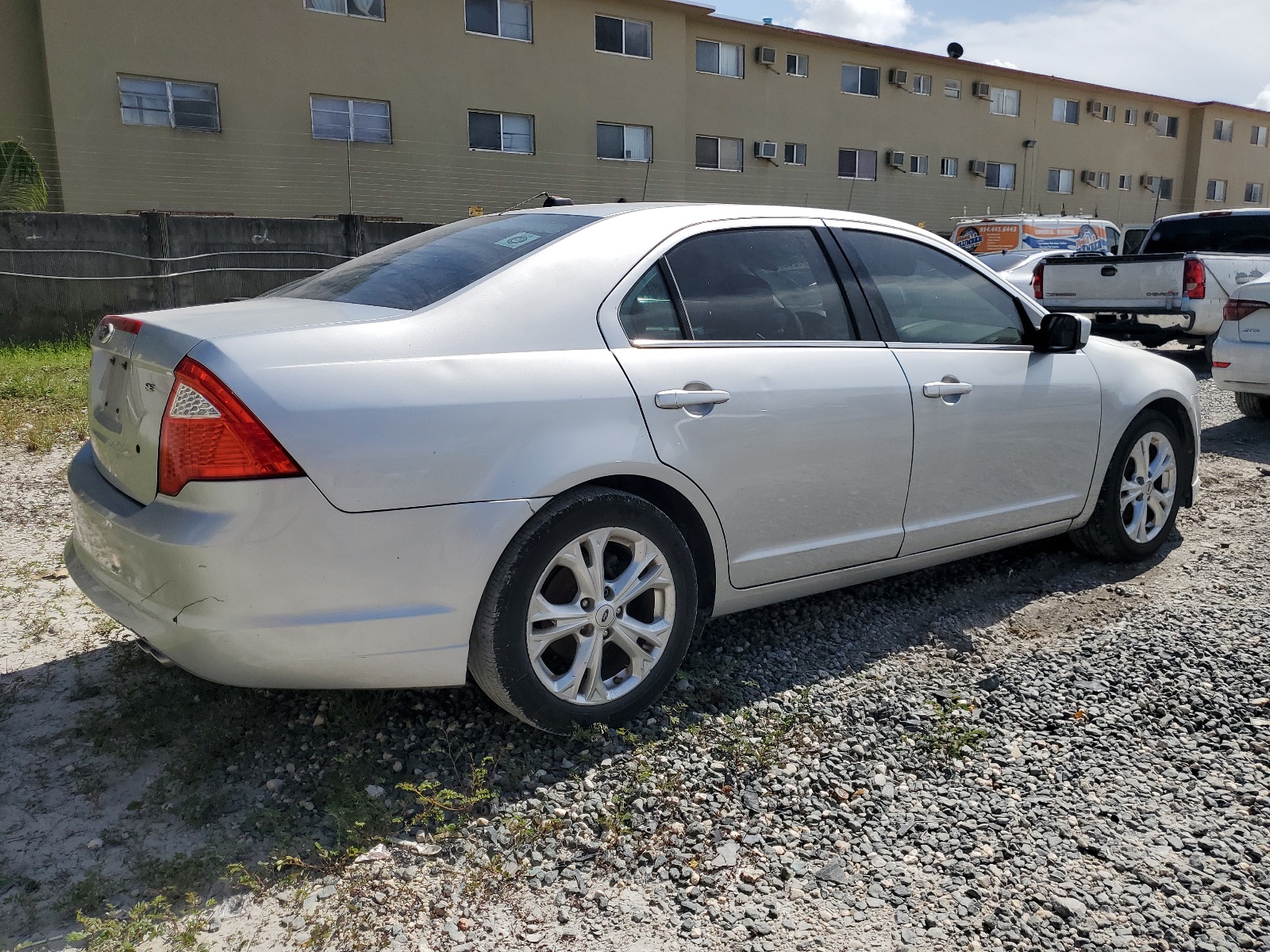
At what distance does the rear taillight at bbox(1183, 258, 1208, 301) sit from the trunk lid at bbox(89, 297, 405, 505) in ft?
34.5

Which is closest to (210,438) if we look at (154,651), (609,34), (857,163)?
(154,651)

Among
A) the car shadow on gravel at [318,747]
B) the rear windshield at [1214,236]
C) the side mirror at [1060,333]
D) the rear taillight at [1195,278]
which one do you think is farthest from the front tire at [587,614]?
the rear windshield at [1214,236]

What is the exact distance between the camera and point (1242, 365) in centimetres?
790

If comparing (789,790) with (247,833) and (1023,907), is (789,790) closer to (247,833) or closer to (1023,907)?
(1023,907)

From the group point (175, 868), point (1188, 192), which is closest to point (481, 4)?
point (175, 868)

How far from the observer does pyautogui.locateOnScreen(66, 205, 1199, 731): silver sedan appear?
2.60 m

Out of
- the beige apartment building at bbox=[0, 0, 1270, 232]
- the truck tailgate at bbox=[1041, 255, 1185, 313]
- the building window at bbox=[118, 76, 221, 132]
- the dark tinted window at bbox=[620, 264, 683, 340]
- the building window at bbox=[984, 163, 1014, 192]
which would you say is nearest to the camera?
the dark tinted window at bbox=[620, 264, 683, 340]

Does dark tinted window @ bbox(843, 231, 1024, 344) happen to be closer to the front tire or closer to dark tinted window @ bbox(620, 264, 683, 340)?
dark tinted window @ bbox(620, 264, 683, 340)

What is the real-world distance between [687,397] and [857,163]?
27475 millimetres

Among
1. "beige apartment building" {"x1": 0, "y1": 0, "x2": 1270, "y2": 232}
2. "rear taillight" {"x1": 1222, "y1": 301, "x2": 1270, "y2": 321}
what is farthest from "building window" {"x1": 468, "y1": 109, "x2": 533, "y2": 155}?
"rear taillight" {"x1": 1222, "y1": 301, "x2": 1270, "y2": 321}

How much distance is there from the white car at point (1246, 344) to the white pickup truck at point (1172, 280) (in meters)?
3.06

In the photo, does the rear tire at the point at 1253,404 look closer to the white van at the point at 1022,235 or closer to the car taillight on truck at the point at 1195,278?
the car taillight on truck at the point at 1195,278

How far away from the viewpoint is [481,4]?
69.1 feet

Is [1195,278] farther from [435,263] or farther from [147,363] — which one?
[147,363]
